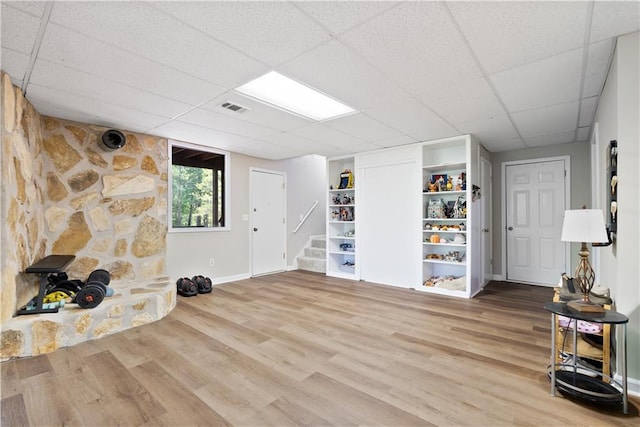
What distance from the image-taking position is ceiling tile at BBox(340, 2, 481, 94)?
1.74m

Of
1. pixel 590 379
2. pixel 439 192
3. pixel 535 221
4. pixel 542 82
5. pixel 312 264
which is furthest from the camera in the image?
pixel 312 264

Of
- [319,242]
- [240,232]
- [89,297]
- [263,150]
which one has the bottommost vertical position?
[89,297]

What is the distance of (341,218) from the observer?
5996 millimetres

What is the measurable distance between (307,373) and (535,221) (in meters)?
4.87

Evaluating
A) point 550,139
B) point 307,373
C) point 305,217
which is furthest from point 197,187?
point 550,139

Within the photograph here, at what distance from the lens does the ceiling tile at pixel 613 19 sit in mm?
1652

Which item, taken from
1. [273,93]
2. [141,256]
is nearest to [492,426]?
[273,93]

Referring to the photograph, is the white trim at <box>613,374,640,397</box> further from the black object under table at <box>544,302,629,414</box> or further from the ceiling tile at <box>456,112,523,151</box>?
the ceiling tile at <box>456,112,523,151</box>

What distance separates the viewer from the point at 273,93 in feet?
9.99

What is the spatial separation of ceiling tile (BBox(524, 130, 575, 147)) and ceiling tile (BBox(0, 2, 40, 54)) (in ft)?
18.1

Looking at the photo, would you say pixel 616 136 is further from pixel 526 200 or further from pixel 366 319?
pixel 526 200

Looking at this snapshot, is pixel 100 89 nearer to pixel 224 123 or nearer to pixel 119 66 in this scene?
pixel 119 66

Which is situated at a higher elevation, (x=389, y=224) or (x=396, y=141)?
(x=396, y=141)

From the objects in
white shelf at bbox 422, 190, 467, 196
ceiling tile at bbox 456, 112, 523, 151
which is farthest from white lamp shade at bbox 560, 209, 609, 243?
white shelf at bbox 422, 190, 467, 196
